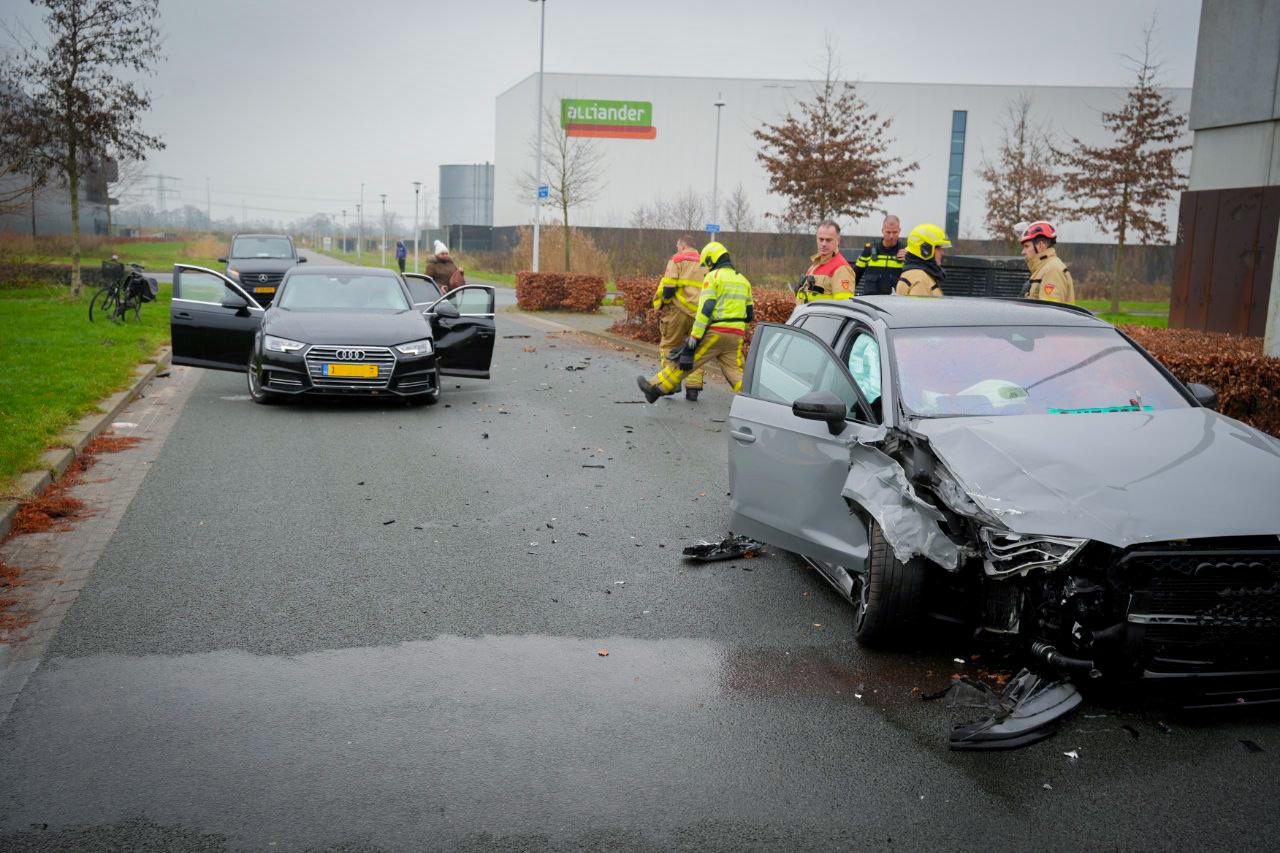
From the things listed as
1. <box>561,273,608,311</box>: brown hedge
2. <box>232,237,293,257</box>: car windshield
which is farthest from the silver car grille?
<box>232,237,293,257</box>: car windshield

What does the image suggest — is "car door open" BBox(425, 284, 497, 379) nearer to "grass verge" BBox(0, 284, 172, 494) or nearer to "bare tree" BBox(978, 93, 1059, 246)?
"grass verge" BBox(0, 284, 172, 494)

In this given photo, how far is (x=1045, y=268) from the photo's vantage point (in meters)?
9.20

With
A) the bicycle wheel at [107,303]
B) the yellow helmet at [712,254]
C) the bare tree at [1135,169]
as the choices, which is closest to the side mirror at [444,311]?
the yellow helmet at [712,254]

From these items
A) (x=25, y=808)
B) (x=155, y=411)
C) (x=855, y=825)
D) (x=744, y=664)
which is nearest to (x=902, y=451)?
(x=744, y=664)

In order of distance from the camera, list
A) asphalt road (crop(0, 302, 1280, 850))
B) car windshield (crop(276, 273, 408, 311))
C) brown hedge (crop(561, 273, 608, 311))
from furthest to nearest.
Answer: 1. brown hedge (crop(561, 273, 608, 311))
2. car windshield (crop(276, 273, 408, 311))
3. asphalt road (crop(0, 302, 1280, 850))

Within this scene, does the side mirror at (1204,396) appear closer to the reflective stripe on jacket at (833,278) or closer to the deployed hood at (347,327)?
the reflective stripe on jacket at (833,278)

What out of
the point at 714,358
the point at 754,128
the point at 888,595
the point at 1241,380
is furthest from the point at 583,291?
the point at 754,128

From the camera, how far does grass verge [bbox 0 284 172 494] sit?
9133 millimetres

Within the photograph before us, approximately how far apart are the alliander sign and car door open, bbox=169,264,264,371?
51449 millimetres

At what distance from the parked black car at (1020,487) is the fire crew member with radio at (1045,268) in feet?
9.36

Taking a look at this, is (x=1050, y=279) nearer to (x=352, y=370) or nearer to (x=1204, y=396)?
(x=1204, y=396)

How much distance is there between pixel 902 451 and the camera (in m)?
4.93

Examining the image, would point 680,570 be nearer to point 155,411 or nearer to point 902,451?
point 902,451

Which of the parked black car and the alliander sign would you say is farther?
the alliander sign
